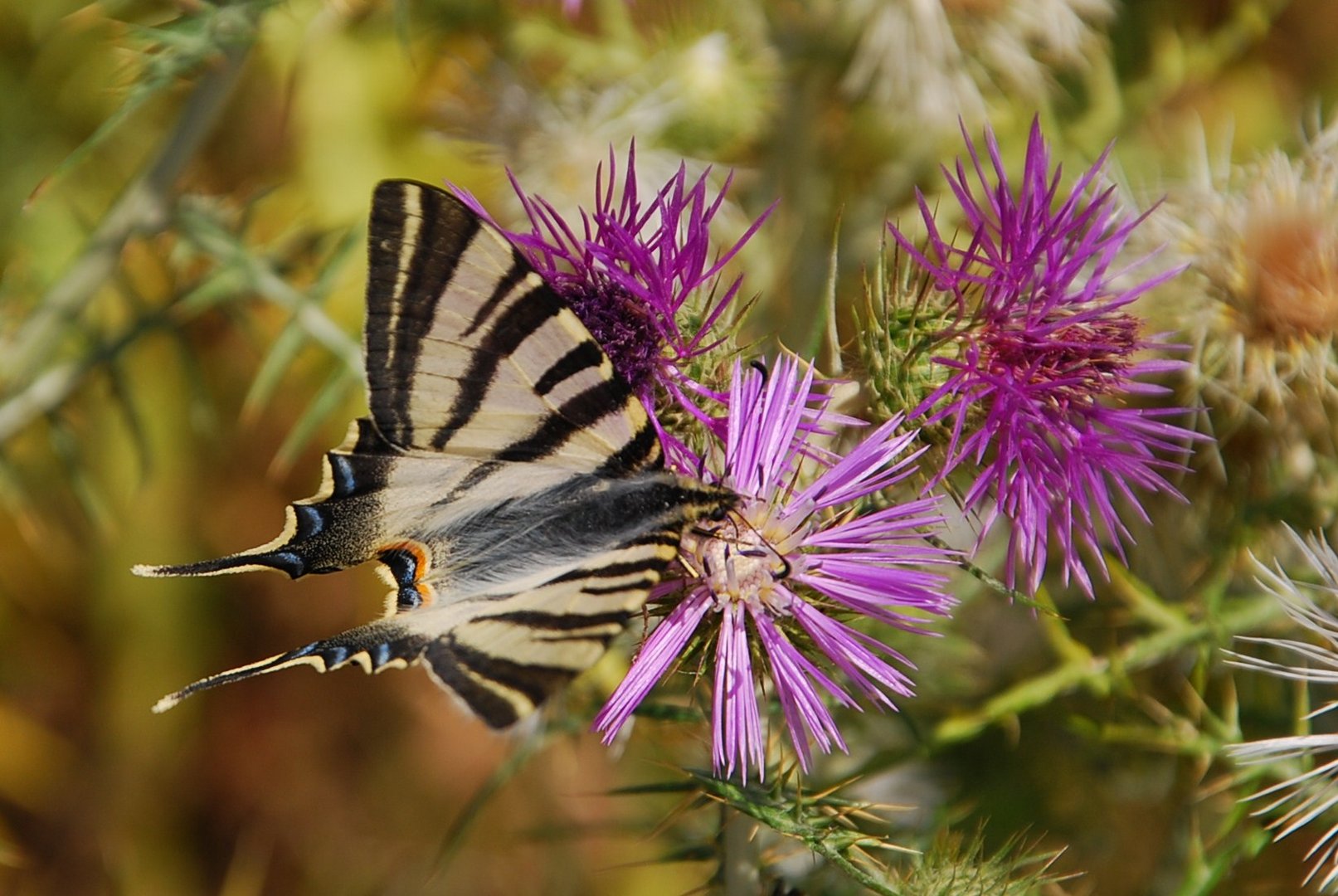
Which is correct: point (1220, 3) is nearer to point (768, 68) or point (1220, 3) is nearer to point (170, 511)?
point (768, 68)

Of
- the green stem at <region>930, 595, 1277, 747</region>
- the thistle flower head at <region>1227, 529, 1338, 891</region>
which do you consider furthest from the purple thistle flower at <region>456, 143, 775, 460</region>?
the thistle flower head at <region>1227, 529, 1338, 891</region>

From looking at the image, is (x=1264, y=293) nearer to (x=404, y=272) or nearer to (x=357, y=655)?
(x=404, y=272)

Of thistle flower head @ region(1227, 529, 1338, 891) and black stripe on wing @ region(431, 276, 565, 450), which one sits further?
thistle flower head @ region(1227, 529, 1338, 891)

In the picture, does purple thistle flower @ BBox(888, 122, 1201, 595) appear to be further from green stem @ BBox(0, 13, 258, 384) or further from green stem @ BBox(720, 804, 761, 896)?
green stem @ BBox(0, 13, 258, 384)

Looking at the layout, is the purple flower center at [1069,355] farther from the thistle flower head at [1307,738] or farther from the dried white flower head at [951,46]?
the dried white flower head at [951,46]

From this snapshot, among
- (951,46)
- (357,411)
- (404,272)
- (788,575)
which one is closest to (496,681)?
(788,575)

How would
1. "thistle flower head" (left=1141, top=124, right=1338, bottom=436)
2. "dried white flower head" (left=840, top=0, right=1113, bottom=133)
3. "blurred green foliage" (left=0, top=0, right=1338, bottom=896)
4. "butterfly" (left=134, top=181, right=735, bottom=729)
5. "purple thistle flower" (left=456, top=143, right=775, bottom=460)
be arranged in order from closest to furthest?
"butterfly" (left=134, top=181, right=735, bottom=729)
"purple thistle flower" (left=456, top=143, right=775, bottom=460)
"thistle flower head" (left=1141, top=124, right=1338, bottom=436)
"blurred green foliage" (left=0, top=0, right=1338, bottom=896)
"dried white flower head" (left=840, top=0, right=1113, bottom=133)

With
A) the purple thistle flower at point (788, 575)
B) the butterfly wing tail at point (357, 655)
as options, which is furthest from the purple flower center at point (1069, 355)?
the butterfly wing tail at point (357, 655)
